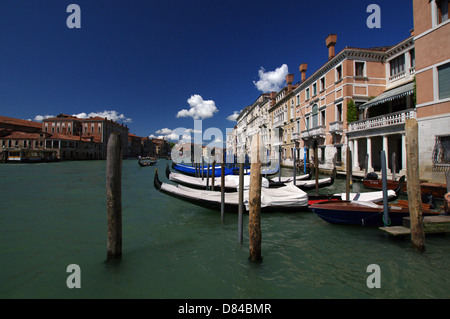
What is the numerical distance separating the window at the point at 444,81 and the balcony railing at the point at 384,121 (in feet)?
5.86

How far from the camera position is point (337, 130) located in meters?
15.3

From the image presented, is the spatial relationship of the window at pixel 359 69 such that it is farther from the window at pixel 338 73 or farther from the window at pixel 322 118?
the window at pixel 322 118

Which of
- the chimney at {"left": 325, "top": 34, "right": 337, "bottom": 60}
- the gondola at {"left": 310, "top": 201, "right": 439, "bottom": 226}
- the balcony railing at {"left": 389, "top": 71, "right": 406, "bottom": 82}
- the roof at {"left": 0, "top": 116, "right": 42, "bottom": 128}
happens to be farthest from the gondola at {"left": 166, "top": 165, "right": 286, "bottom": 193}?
the roof at {"left": 0, "top": 116, "right": 42, "bottom": 128}

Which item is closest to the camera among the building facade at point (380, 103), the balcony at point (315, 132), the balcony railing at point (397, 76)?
the building facade at point (380, 103)

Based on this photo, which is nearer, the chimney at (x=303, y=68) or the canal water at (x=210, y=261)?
the canal water at (x=210, y=261)

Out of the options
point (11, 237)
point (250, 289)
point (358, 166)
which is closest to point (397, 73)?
point (358, 166)

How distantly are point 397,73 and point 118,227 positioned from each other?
59.0 feet

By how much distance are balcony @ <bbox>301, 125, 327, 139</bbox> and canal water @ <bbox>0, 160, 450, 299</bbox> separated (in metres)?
13.3

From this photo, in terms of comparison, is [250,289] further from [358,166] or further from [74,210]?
[358,166]

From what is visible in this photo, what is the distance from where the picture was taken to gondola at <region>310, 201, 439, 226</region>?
4895 mm

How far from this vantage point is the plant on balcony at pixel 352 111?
47.9 feet

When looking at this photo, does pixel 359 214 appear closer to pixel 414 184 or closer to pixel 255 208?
pixel 414 184

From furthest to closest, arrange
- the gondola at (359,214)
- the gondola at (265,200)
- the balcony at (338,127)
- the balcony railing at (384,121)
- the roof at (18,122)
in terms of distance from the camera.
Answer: the roof at (18,122)
the balcony at (338,127)
the balcony railing at (384,121)
the gondola at (265,200)
the gondola at (359,214)

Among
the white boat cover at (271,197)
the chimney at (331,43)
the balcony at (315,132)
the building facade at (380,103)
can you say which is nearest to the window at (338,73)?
the building facade at (380,103)
